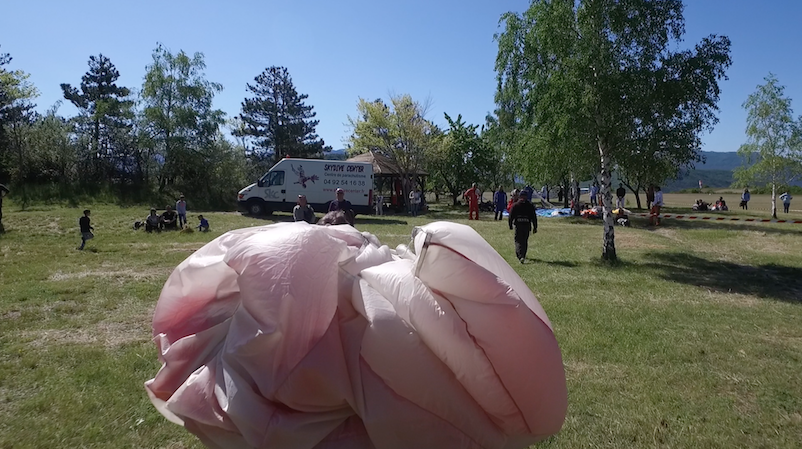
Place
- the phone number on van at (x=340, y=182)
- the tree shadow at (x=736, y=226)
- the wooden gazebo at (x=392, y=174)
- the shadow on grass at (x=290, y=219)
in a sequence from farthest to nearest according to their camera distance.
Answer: the wooden gazebo at (x=392, y=174) < the phone number on van at (x=340, y=182) < the shadow on grass at (x=290, y=219) < the tree shadow at (x=736, y=226)

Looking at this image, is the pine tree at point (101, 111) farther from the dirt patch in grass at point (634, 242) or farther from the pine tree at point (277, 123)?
the dirt patch in grass at point (634, 242)

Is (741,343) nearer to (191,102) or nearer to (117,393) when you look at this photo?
(117,393)

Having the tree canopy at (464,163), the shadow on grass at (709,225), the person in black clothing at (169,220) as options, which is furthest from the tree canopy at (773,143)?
the person in black clothing at (169,220)

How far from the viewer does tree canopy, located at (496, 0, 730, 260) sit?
10273 mm

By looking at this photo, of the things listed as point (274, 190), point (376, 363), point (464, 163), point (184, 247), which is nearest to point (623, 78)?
point (376, 363)

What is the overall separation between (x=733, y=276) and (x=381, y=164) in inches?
830

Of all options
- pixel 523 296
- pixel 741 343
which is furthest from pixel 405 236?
pixel 523 296

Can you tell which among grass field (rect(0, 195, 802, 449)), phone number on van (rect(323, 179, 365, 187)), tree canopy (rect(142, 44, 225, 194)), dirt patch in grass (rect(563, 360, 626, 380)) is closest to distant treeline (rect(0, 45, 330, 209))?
tree canopy (rect(142, 44, 225, 194))

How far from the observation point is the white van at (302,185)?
22578 millimetres

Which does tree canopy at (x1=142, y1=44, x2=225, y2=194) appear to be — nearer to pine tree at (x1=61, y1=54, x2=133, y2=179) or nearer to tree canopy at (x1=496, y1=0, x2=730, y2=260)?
pine tree at (x1=61, y1=54, x2=133, y2=179)

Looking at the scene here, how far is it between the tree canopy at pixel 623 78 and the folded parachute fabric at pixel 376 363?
28.8 feet

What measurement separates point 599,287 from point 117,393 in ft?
24.8

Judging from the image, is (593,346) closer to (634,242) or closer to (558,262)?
(558,262)

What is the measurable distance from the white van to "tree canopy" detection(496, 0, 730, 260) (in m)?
13.0
